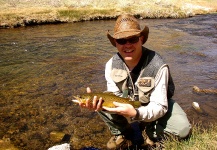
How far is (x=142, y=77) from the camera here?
4.20 metres

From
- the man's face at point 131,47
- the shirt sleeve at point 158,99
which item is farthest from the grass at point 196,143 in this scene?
the man's face at point 131,47

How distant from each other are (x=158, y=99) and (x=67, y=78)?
5.89 meters

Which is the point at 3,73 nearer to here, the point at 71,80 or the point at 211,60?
the point at 71,80

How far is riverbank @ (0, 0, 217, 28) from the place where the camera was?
22.2 meters

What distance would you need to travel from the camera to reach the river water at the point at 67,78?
5.82 metres

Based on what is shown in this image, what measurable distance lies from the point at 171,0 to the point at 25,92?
3587 cm

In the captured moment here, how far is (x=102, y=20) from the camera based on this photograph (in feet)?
82.8

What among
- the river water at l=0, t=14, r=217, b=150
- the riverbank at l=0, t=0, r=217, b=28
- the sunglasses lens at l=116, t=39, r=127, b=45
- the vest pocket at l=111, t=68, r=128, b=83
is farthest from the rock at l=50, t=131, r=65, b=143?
the riverbank at l=0, t=0, r=217, b=28

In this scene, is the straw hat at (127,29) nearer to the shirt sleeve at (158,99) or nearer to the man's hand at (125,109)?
the shirt sleeve at (158,99)

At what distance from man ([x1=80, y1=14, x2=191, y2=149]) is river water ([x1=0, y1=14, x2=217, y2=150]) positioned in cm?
139

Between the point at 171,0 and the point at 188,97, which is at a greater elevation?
the point at 171,0

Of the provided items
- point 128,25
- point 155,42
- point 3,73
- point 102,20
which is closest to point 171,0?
point 102,20

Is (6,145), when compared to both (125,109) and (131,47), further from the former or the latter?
(131,47)

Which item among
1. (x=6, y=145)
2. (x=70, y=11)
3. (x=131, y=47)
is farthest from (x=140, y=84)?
(x=70, y=11)
